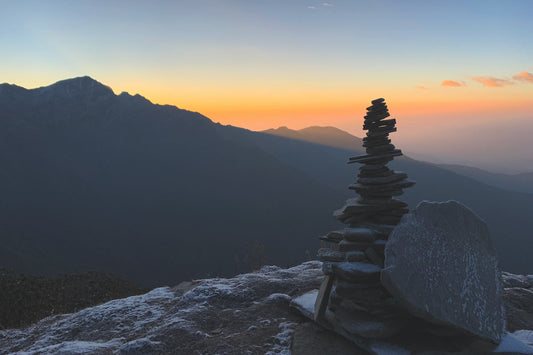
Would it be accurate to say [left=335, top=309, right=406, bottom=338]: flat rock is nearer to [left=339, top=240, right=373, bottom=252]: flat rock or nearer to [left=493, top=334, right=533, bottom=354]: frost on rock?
[left=339, top=240, right=373, bottom=252]: flat rock

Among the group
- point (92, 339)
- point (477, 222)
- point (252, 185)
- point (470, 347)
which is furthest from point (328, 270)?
point (252, 185)

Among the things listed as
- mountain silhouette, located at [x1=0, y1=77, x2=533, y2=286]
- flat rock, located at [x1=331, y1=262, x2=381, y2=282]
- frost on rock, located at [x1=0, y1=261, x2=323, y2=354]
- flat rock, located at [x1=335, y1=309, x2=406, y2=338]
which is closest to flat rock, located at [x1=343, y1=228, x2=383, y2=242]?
flat rock, located at [x1=331, y1=262, x2=381, y2=282]

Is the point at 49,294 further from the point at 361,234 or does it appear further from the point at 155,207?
the point at 155,207

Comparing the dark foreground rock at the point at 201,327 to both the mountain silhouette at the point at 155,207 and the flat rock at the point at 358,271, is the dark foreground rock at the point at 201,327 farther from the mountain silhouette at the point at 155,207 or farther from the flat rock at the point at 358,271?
the mountain silhouette at the point at 155,207

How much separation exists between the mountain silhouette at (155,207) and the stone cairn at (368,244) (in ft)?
233

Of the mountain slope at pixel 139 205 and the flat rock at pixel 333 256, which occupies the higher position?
the flat rock at pixel 333 256

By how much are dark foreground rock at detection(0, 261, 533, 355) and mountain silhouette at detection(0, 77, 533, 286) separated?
2706 inches

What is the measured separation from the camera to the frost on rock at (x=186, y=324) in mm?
5875

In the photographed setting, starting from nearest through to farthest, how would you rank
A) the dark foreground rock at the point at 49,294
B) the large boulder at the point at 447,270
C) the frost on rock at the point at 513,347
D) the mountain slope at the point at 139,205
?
1. the large boulder at the point at 447,270
2. the frost on rock at the point at 513,347
3. the dark foreground rock at the point at 49,294
4. the mountain slope at the point at 139,205

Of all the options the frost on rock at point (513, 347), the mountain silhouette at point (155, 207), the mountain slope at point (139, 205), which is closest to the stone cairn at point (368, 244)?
the frost on rock at point (513, 347)

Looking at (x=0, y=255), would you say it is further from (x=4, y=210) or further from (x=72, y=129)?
(x=72, y=129)

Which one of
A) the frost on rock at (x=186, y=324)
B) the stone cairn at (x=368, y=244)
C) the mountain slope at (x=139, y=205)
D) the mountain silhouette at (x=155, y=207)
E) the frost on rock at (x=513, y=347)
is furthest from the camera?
the mountain slope at (x=139, y=205)

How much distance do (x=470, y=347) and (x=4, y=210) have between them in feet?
507

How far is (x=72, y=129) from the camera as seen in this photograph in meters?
200
